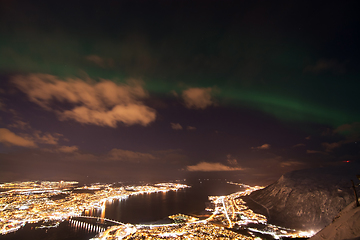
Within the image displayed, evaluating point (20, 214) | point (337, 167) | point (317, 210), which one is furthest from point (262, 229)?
point (20, 214)

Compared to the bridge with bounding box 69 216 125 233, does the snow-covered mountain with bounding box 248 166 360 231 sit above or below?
above

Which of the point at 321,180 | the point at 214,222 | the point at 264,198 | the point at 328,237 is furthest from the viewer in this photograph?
the point at 264,198

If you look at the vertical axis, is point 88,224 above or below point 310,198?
below

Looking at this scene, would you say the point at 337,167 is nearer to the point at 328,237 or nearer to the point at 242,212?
the point at 242,212

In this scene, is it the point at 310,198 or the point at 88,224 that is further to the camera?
the point at 88,224

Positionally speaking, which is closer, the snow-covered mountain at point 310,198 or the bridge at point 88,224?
the snow-covered mountain at point 310,198

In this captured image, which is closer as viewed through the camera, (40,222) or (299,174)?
(40,222)

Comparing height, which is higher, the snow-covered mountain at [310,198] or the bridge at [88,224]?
the snow-covered mountain at [310,198]

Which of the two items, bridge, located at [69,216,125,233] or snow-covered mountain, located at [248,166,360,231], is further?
bridge, located at [69,216,125,233]
